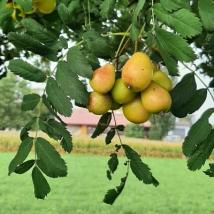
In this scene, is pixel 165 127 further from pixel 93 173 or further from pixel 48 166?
pixel 48 166

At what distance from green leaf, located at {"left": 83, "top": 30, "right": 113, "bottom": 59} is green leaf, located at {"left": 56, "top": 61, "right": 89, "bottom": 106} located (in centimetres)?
8

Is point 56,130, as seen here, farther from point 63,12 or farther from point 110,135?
point 110,135

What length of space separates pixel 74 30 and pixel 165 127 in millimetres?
35863

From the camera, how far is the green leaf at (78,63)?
1.34 meters

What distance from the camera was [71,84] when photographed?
1367 millimetres

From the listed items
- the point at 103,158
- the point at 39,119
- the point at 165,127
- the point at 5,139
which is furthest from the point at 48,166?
the point at 165,127

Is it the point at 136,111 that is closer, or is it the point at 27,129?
the point at 136,111

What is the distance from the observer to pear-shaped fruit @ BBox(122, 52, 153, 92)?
46.1 inches

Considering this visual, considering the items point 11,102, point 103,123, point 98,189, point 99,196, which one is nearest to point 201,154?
point 103,123

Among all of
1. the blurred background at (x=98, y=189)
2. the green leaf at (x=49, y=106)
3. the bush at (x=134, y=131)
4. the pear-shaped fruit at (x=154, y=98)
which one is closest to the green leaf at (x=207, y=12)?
the pear-shaped fruit at (x=154, y=98)

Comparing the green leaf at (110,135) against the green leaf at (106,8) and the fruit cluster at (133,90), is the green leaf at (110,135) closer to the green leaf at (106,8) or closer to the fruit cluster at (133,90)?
the green leaf at (106,8)

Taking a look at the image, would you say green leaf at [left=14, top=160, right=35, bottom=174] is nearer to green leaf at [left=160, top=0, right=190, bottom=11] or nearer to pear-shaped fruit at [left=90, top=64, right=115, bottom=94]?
pear-shaped fruit at [left=90, top=64, right=115, bottom=94]

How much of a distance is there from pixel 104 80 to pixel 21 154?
0.38m

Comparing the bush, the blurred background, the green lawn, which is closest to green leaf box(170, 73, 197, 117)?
the blurred background
